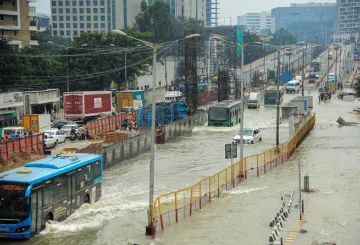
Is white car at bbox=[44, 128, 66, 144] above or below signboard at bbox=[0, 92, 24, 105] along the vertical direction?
below

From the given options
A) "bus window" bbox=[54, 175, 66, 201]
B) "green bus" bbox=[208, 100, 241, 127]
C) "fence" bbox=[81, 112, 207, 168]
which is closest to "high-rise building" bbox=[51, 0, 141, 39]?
"green bus" bbox=[208, 100, 241, 127]

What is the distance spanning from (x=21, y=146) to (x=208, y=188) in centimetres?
1211

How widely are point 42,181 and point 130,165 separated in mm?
15785

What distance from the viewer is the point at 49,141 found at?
42188 mm

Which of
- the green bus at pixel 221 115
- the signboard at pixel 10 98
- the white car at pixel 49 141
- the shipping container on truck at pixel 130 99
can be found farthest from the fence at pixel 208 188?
the shipping container on truck at pixel 130 99

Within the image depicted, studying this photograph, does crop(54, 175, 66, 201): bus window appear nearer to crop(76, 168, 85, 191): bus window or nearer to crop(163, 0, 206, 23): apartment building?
crop(76, 168, 85, 191): bus window

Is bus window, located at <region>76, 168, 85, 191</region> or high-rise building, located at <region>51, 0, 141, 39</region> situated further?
high-rise building, located at <region>51, 0, 141, 39</region>

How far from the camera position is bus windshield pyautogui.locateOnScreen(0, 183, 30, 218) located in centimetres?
1973

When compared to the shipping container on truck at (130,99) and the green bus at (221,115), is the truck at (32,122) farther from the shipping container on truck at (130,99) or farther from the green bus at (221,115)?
the shipping container on truck at (130,99)

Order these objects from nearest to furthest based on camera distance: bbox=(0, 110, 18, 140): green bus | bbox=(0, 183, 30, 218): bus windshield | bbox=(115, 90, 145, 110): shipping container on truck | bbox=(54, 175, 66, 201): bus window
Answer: bbox=(0, 183, 30, 218): bus windshield → bbox=(54, 175, 66, 201): bus window → bbox=(0, 110, 18, 140): green bus → bbox=(115, 90, 145, 110): shipping container on truck

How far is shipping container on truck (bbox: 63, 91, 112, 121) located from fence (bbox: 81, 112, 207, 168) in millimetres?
9197

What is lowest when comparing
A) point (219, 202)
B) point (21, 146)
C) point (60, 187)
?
point (219, 202)

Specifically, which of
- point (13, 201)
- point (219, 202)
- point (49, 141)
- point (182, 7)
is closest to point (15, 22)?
point (49, 141)

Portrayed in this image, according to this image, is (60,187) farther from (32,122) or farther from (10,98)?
(10,98)
